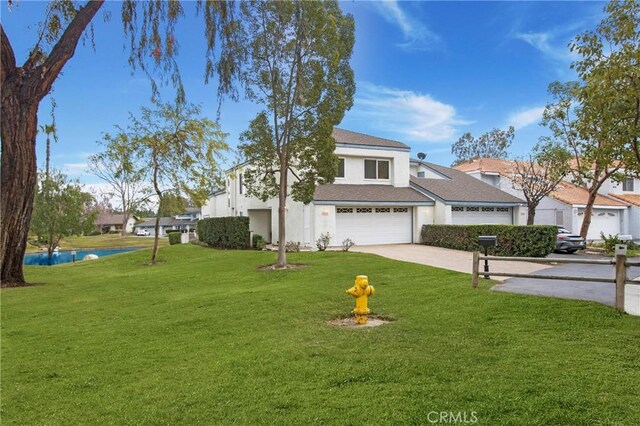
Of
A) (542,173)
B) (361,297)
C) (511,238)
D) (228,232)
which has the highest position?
(542,173)

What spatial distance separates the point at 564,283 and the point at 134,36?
10573mm

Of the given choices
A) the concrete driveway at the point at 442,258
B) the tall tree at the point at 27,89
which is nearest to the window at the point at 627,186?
the concrete driveway at the point at 442,258

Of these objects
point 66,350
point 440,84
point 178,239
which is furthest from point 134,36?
point 178,239

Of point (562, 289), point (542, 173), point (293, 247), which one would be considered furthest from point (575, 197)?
point (562, 289)

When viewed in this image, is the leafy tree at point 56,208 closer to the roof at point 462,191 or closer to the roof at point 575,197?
the roof at point 462,191

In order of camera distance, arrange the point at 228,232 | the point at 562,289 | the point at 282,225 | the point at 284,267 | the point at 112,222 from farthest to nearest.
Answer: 1. the point at 112,222
2. the point at 228,232
3. the point at 282,225
4. the point at 284,267
5. the point at 562,289

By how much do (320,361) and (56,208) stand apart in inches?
1051

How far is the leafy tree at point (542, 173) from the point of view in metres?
24.2

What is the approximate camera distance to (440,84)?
1830 cm

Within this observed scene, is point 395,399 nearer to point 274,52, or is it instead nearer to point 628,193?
point 274,52

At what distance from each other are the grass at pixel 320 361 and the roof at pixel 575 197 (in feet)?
78.3

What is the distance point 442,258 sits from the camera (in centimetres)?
1680

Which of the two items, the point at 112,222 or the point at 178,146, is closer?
the point at 178,146

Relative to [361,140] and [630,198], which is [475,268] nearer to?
[361,140]
